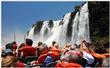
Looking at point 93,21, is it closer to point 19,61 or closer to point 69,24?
point 69,24

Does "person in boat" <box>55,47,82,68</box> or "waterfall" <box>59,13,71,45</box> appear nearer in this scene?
"person in boat" <box>55,47,82,68</box>

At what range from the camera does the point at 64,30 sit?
299cm

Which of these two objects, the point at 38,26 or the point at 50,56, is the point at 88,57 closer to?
the point at 50,56

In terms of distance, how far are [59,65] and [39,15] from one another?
0.46 metres

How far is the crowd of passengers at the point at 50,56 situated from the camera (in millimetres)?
2770

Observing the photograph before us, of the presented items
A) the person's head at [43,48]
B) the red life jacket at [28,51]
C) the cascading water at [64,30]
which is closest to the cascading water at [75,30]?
the cascading water at [64,30]

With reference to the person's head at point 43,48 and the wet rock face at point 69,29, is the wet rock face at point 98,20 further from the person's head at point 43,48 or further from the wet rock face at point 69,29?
the person's head at point 43,48

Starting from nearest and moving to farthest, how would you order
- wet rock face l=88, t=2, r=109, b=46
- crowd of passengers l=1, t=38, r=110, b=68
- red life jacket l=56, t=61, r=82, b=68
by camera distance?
red life jacket l=56, t=61, r=82, b=68, crowd of passengers l=1, t=38, r=110, b=68, wet rock face l=88, t=2, r=109, b=46

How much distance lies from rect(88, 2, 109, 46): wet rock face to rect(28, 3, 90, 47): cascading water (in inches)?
1.6

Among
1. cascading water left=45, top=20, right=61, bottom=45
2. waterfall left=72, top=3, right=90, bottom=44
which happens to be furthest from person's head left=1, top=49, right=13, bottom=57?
waterfall left=72, top=3, right=90, bottom=44

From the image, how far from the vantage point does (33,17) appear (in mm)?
2932

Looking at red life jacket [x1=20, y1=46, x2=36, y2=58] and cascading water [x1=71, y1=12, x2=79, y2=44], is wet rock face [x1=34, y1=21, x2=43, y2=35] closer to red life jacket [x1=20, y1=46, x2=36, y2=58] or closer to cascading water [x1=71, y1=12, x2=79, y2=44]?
red life jacket [x1=20, y1=46, x2=36, y2=58]

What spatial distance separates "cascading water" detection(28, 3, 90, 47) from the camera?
9.55 feet

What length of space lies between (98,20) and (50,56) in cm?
48
